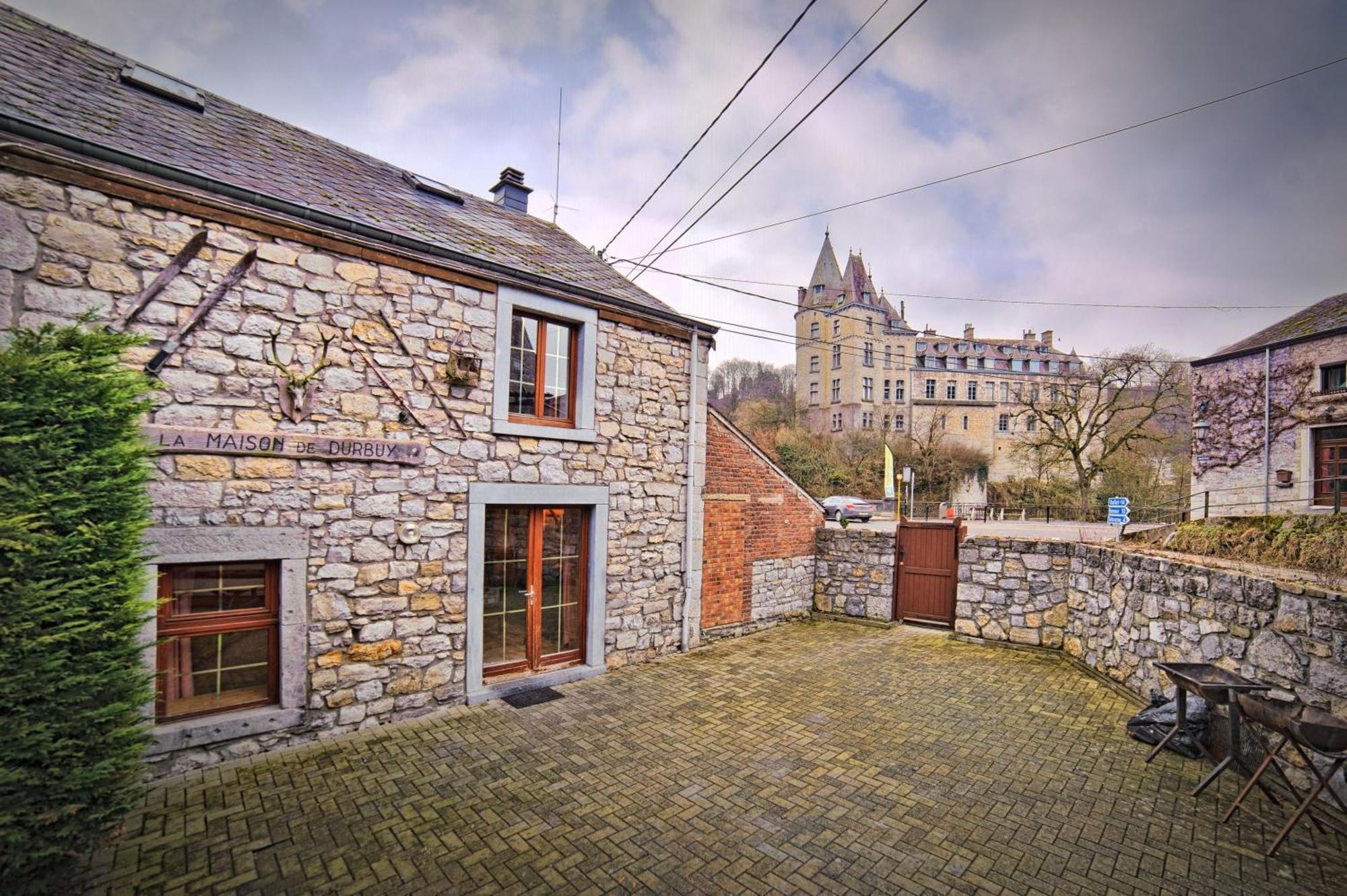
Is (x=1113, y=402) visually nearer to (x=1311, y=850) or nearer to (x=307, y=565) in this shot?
(x=1311, y=850)

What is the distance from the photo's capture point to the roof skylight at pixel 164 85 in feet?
19.7

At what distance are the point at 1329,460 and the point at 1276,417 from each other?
58.3 inches

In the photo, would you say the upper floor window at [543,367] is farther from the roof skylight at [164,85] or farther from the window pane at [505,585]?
the roof skylight at [164,85]

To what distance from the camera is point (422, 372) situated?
5.77 metres

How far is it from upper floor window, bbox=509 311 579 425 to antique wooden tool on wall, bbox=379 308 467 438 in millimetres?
705

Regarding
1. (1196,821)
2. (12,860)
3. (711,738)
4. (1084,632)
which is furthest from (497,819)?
(1084,632)

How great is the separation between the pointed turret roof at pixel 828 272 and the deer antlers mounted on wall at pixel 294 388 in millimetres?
54363

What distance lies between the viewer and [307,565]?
5.07 meters

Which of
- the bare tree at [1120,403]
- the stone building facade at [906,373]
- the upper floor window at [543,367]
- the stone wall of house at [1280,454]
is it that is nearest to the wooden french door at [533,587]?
the upper floor window at [543,367]

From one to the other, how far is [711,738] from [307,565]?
14.0ft

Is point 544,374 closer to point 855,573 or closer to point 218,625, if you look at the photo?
point 218,625

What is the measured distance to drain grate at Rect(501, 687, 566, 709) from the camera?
20.2ft

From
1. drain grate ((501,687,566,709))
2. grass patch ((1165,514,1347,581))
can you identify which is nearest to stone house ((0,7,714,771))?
drain grate ((501,687,566,709))

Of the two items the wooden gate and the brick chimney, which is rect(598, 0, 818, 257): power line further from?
the wooden gate
